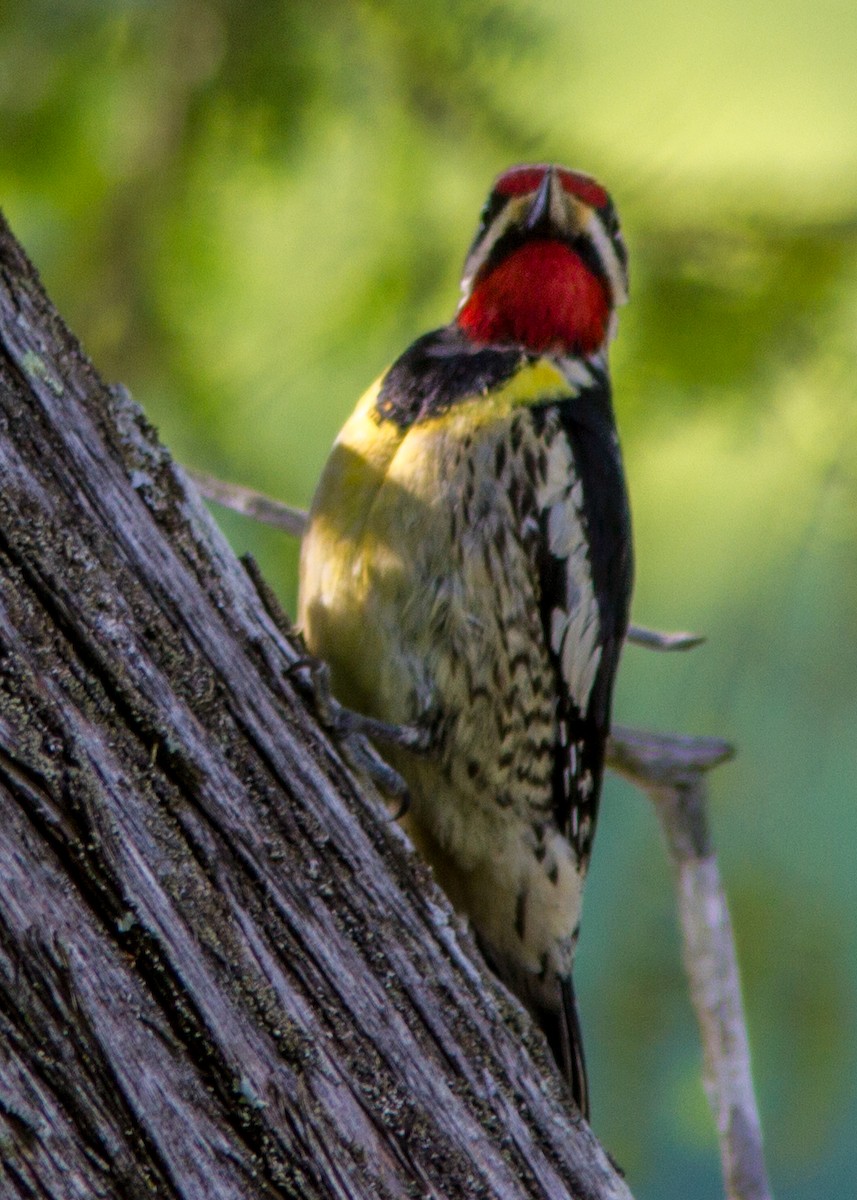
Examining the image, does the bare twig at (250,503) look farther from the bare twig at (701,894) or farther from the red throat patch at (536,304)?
the red throat patch at (536,304)

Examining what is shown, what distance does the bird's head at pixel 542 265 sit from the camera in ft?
7.70

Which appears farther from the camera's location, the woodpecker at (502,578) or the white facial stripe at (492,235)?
the white facial stripe at (492,235)

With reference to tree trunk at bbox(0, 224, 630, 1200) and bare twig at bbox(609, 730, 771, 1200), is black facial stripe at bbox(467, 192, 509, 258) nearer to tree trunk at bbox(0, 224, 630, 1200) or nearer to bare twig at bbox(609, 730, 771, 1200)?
bare twig at bbox(609, 730, 771, 1200)

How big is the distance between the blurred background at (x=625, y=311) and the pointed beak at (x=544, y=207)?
1.32 ft

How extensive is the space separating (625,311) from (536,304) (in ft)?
1.71

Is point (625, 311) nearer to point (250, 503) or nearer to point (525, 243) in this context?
point (525, 243)

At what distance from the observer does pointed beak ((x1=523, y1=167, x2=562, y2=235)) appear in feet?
7.77

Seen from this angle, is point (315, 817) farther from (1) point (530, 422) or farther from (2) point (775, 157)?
(2) point (775, 157)

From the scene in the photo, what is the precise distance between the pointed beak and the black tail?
4.20 ft

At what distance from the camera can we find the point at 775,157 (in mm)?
2723

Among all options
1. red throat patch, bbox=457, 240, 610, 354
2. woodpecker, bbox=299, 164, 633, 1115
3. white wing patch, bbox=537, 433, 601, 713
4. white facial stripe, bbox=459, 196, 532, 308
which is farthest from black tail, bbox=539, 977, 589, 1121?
white facial stripe, bbox=459, 196, 532, 308

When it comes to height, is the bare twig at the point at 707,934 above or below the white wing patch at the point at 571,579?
below

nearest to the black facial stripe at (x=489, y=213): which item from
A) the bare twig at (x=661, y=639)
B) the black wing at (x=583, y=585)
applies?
the black wing at (x=583, y=585)

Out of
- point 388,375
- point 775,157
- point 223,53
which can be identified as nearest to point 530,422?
point 388,375
